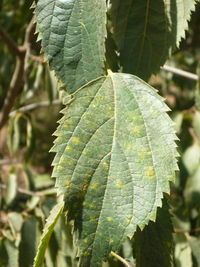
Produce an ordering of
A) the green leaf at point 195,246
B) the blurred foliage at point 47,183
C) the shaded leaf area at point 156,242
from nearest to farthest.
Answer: the shaded leaf area at point 156,242 → the blurred foliage at point 47,183 → the green leaf at point 195,246

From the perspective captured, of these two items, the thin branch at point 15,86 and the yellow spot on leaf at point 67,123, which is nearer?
the yellow spot on leaf at point 67,123

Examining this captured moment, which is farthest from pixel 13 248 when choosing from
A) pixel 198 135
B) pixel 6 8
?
pixel 6 8

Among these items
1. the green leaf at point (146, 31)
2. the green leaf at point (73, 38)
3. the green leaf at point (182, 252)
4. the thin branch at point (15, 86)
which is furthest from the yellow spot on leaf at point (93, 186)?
the thin branch at point (15, 86)

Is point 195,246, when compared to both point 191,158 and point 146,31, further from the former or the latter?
point 146,31

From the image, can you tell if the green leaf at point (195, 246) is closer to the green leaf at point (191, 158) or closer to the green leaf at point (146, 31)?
the green leaf at point (191, 158)

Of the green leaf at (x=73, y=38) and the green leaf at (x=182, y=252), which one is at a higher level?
the green leaf at (x=73, y=38)

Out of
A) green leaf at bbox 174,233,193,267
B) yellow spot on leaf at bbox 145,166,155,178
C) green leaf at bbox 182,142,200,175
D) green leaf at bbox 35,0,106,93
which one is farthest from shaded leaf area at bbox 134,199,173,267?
green leaf at bbox 182,142,200,175

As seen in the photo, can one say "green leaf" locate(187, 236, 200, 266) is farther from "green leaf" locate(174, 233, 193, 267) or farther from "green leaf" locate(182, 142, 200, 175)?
"green leaf" locate(182, 142, 200, 175)

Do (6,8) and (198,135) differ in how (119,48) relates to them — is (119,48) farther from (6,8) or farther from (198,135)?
(6,8)
